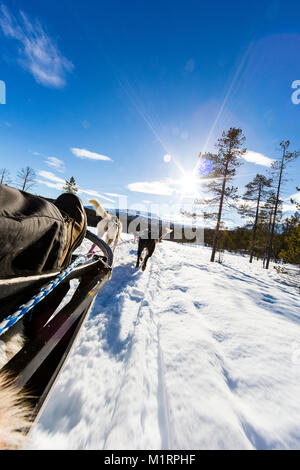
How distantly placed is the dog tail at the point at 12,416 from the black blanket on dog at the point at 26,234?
1.55 feet

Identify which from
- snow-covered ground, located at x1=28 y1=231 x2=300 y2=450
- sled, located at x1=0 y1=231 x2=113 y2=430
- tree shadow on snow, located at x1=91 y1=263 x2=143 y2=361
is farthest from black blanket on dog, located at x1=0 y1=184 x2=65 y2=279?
tree shadow on snow, located at x1=91 y1=263 x2=143 y2=361

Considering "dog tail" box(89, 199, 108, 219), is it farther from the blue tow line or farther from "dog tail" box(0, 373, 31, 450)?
"dog tail" box(0, 373, 31, 450)

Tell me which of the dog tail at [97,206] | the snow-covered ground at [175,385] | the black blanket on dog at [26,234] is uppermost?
the dog tail at [97,206]

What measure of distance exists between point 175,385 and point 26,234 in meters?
1.71

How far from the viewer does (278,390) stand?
5.00ft

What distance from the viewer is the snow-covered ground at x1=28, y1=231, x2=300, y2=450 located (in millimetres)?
1125

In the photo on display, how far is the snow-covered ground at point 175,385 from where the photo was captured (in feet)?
3.69

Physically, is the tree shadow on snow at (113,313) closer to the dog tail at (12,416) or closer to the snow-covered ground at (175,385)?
the snow-covered ground at (175,385)

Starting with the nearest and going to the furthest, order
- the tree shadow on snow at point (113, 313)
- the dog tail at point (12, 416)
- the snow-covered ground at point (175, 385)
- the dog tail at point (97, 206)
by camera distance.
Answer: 1. the dog tail at point (12, 416)
2. the snow-covered ground at point (175, 385)
3. the tree shadow on snow at point (113, 313)
4. the dog tail at point (97, 206)

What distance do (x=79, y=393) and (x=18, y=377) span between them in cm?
88

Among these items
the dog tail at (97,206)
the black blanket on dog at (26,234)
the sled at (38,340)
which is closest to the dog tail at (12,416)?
the sled at (38,340)

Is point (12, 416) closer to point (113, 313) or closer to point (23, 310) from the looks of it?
point (23, 310)

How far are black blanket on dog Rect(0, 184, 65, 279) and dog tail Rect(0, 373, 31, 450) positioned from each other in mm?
471
